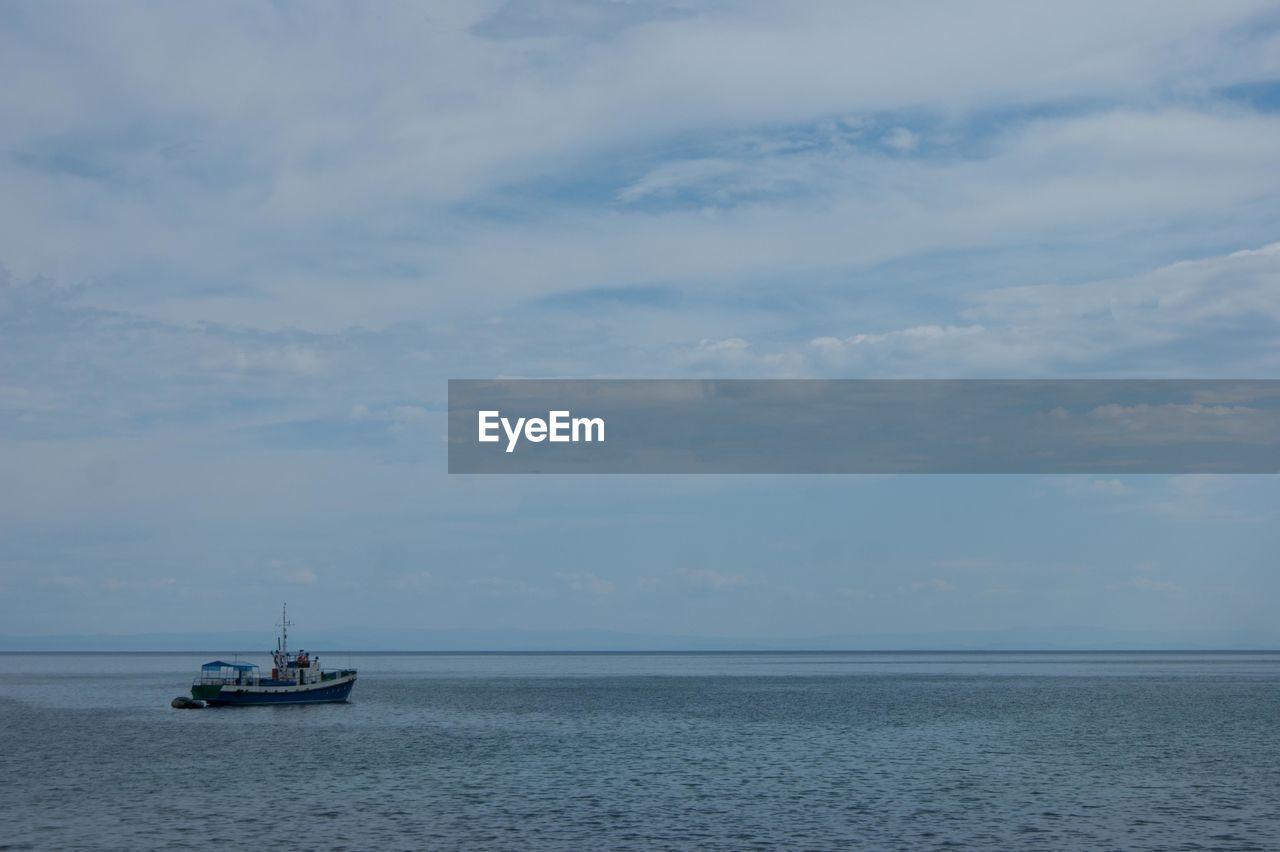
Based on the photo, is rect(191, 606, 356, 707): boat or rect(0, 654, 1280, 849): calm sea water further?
rect(191, 606, 356, 707): boat

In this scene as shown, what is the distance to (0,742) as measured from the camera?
9838 centimetres

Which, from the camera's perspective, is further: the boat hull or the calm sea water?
the boat hull

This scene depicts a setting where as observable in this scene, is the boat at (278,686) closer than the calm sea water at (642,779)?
No

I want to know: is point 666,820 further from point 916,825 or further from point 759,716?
point 759,716

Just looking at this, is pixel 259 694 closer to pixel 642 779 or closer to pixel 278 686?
pixel 278 686

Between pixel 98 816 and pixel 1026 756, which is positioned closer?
pixel 98 816

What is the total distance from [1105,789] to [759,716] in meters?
63.7

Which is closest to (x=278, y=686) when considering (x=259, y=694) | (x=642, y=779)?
(x=259, y=694)

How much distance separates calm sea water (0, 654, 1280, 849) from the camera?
174ft

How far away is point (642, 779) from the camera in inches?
2813

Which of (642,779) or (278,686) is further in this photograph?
(278,686)

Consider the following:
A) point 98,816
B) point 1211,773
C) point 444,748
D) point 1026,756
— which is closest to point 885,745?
point 1026,756

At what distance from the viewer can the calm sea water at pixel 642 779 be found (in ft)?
174

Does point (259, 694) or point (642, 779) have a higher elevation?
point (259, 694)
